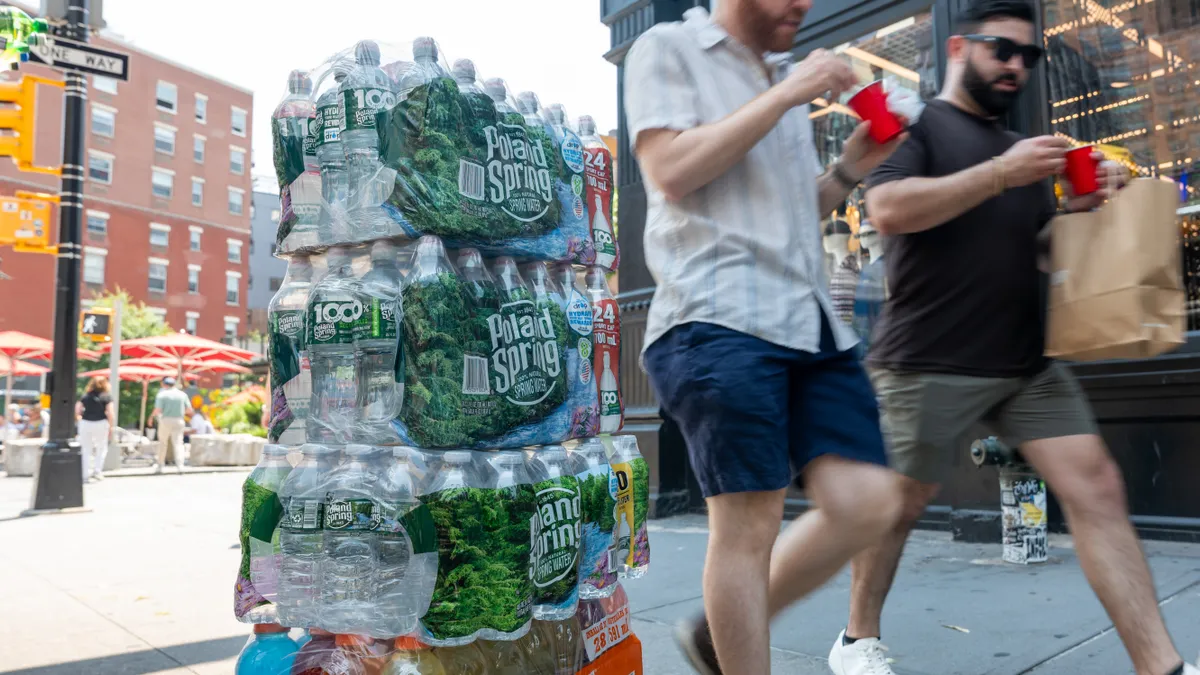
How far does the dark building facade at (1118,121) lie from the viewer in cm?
487

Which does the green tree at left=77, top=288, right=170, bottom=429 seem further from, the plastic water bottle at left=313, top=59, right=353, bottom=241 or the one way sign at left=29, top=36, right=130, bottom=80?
the plastic water bottle at left=313, top=59, right=353, bottom=241

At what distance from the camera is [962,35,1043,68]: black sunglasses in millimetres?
2570

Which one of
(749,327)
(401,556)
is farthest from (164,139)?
(749,327)

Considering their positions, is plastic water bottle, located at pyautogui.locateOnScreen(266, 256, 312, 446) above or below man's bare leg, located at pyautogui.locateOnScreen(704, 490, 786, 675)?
above

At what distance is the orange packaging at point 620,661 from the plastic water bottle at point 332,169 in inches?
52.7

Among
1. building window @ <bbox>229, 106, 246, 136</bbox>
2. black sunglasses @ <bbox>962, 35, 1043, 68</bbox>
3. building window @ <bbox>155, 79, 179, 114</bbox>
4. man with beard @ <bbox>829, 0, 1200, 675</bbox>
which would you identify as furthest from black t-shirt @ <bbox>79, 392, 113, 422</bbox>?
building window @ <bbox>229, 106, 246, 136</bbox>

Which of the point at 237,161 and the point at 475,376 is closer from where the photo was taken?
the point at 475,376

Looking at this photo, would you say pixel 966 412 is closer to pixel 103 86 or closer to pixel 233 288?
pixel 103 86

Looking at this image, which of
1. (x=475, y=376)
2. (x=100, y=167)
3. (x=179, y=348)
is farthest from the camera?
(x=100, y=167)

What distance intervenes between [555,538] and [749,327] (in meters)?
0.80

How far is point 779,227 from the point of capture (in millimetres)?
1997

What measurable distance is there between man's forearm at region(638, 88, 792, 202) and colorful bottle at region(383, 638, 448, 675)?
1218 millimetres

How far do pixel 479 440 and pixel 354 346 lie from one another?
0.38m

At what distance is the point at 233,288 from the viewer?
185 feet
